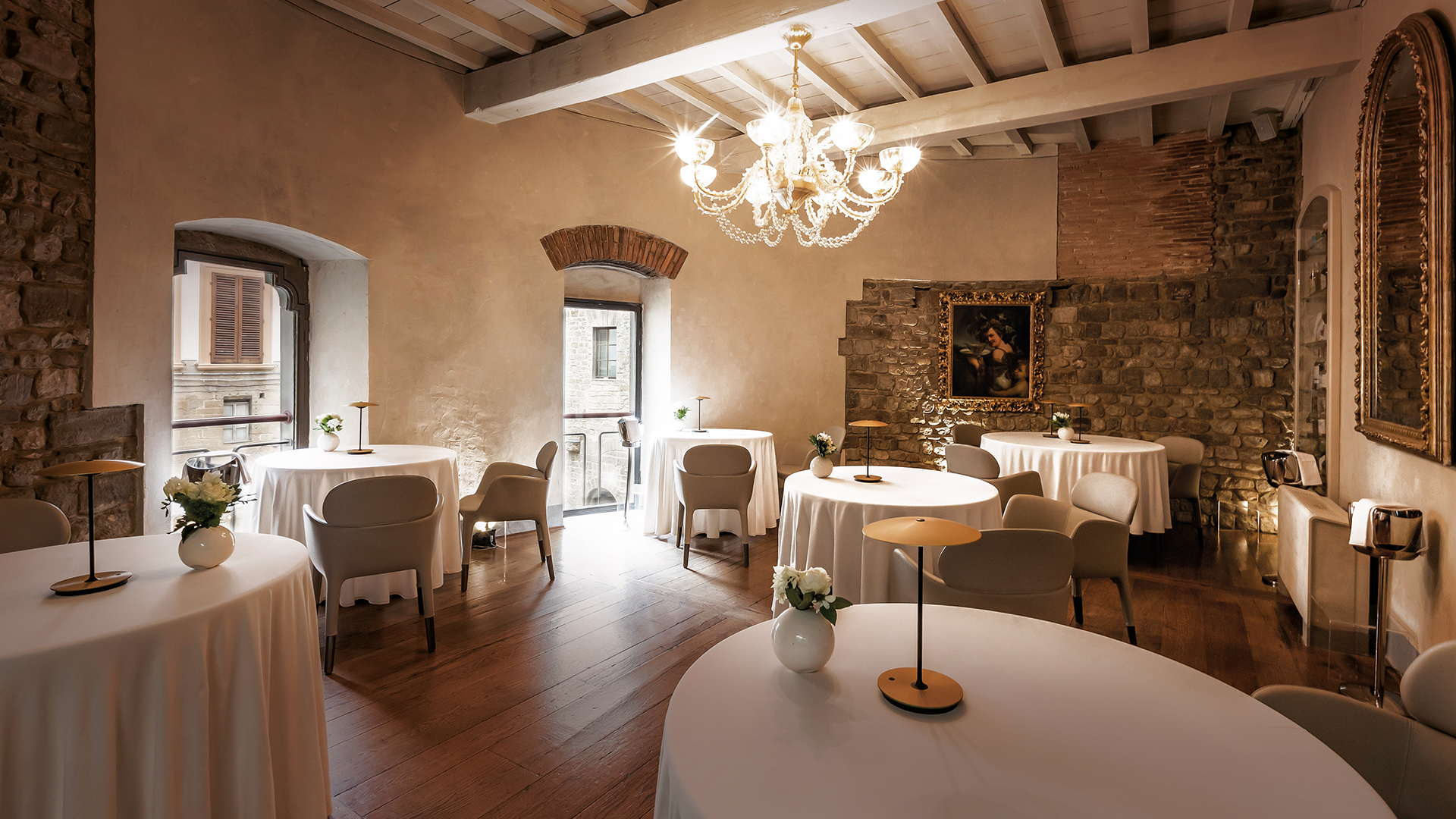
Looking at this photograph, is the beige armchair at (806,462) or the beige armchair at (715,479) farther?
the beige armchair at (806,462)

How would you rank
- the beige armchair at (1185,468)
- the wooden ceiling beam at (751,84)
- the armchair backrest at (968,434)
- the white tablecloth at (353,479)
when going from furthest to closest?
the armchair backrest at (968,434), the beige armchair at (1185,468), the wooden ceiling beam at (751,84), the white tablecloth at (353,479)

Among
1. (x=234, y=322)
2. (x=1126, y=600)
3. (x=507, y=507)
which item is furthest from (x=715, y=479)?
(x=234, y=322)

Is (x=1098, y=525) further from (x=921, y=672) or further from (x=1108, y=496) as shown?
(x=921, y=672)

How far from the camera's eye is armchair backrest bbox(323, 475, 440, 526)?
3.07m

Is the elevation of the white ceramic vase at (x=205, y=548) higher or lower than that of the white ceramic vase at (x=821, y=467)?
lower

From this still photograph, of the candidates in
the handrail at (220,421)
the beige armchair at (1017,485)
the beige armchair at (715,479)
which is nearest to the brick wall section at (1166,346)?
the beige armchair at (715,479)

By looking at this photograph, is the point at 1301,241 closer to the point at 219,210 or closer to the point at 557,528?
the point at 557,528

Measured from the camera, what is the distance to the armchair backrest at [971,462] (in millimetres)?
4438

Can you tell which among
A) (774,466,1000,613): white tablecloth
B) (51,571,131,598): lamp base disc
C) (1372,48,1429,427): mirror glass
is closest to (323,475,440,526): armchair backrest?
(51,571,131,598): lamp base disc

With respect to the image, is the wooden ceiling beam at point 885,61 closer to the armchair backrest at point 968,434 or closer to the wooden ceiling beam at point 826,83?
the wooden ceiling beam at point 826,83

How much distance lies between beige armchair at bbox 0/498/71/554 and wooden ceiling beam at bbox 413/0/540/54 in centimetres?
332

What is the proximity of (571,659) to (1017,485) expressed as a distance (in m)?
2.56

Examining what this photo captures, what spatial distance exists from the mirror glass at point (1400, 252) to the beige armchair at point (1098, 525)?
118cm

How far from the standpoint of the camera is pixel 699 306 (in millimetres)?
6648
